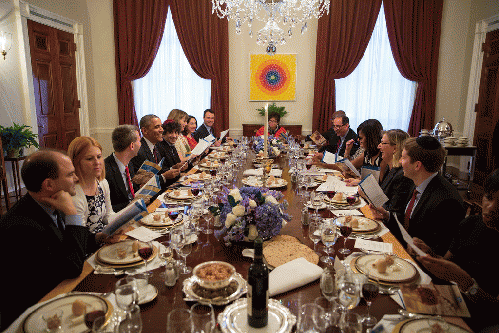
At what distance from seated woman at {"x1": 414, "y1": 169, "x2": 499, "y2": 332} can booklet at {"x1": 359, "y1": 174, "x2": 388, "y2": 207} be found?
20.5 inches

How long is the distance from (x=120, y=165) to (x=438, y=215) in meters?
2.19

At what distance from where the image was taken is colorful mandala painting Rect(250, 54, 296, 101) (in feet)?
22.4

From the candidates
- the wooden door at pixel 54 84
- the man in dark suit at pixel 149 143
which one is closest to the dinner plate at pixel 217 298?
the man in dark suit at pixel 149 143

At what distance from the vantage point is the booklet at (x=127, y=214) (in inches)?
63.7

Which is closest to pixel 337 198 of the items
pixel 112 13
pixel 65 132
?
pixel 65 132

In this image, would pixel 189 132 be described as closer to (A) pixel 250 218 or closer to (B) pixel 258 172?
(B) pixel 258 172

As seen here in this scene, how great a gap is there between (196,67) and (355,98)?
3.19 m

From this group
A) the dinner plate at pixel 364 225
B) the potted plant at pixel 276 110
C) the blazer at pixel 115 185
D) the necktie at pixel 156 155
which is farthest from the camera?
the potted plant at pixel 276 110

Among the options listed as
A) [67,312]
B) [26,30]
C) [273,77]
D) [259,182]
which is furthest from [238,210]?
[273,77]

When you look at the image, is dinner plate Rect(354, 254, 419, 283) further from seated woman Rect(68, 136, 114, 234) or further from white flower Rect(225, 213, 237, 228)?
seated woman Rect(68, 136, 114, 234)

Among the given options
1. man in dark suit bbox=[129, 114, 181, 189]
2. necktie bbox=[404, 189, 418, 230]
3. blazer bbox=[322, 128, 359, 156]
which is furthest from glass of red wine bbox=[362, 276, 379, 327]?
blazer bbox=[322, 128, 359, 156]

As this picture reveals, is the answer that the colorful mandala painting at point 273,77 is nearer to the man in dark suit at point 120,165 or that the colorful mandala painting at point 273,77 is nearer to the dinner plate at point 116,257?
the man in dark suit at point 120,165

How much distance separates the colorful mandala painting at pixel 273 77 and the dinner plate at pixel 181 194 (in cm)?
468

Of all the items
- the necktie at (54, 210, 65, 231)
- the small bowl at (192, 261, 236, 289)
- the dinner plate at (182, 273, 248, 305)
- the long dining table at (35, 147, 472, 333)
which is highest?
the necktie at (54, 210, 65, 231)
